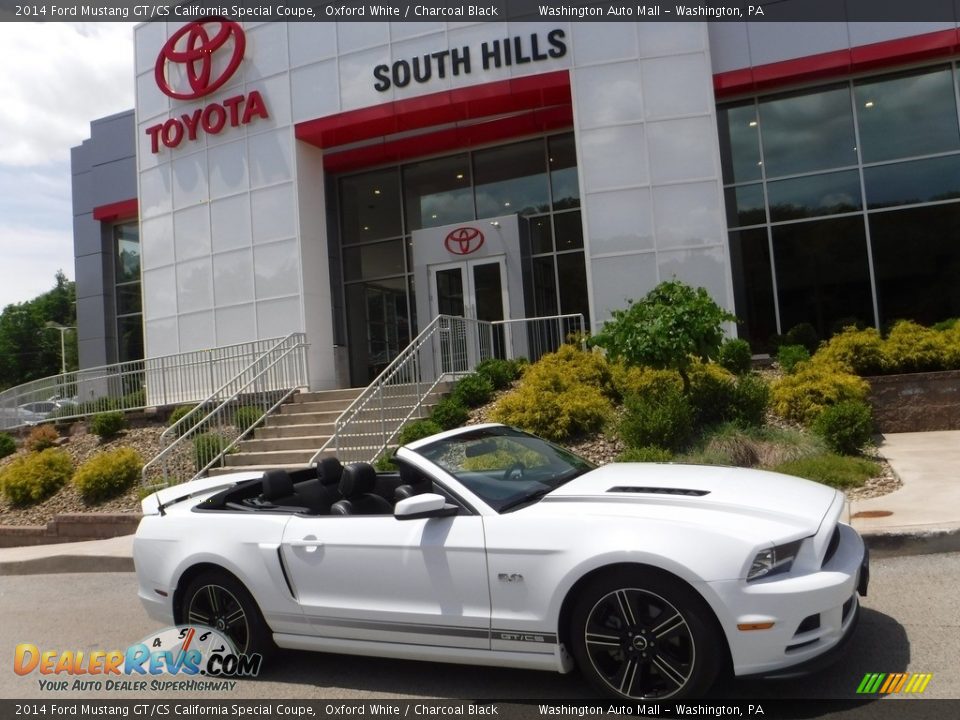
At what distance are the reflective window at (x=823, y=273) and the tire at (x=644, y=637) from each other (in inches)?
Result: 546

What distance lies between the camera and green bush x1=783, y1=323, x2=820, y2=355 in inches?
578

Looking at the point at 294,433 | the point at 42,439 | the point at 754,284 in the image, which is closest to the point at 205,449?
the point at 294,433

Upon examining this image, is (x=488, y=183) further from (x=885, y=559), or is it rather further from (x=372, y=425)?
(x=885, y=559)

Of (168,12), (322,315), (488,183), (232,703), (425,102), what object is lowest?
(232,703)

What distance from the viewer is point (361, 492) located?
5211mm

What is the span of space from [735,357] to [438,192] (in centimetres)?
1001

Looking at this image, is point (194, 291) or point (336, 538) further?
point (194, 291)

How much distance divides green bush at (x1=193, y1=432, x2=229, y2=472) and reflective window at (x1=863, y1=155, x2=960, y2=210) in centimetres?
1380

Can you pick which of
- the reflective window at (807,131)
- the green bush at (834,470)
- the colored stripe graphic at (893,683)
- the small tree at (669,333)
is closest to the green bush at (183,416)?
the small tree at (669,333)

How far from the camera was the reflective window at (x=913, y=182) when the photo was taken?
15438 millimetres

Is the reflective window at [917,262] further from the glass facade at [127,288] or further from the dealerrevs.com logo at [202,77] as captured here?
the glass facade at [127,288]

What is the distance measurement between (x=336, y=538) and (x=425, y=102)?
44.2 feet

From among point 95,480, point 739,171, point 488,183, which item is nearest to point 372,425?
point 95,480

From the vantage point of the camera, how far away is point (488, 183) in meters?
18.6
